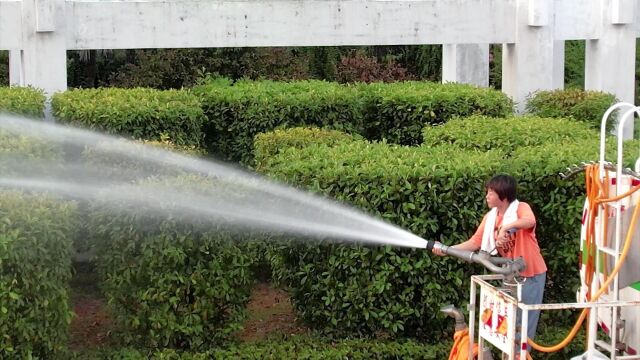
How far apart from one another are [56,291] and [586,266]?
325 cm

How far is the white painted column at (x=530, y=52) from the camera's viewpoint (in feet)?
40.5

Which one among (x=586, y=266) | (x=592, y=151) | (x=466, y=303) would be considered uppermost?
(x=592, y=151)

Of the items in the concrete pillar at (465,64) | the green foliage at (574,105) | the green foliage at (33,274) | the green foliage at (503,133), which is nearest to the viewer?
the green foliage at (33,274)

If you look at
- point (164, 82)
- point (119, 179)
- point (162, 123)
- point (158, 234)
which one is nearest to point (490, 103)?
point (162, 123)

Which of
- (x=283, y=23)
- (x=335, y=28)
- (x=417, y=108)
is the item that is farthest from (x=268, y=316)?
(x=335, y=28)

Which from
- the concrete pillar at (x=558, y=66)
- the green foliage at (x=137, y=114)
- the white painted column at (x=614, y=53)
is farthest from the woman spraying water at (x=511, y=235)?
the concrete pillar at (x=558, y=66)

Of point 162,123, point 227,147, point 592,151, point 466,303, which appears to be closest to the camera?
point 466,303

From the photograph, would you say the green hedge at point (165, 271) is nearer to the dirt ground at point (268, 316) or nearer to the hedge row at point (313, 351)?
the hedge row at point (313, 351)

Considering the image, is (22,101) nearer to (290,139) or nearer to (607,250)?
(290,139)

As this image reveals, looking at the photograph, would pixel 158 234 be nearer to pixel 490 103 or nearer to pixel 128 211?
pixel 128 211

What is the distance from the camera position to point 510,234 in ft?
22.4

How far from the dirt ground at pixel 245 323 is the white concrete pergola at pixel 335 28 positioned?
264 centimetres

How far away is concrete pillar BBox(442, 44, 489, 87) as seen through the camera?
1420 centimetres

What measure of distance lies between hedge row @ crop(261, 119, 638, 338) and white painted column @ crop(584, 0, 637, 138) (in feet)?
17.9
